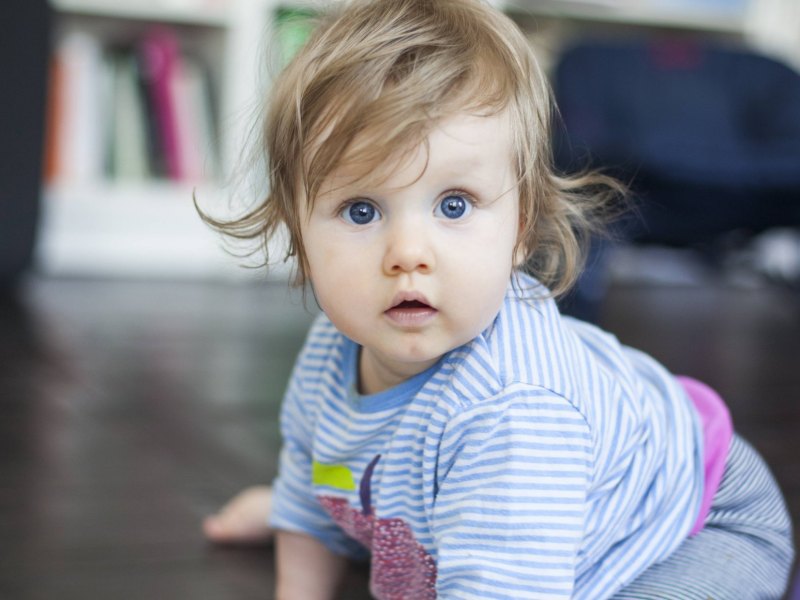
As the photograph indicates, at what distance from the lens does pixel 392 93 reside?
0.61 m

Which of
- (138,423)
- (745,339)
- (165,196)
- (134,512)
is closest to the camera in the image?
(134,512)

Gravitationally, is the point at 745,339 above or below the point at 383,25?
below

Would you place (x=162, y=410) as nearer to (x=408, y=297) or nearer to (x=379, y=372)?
(x=379, y=372)

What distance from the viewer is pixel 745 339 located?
6.79ft

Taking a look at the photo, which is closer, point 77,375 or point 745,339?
point 77,375

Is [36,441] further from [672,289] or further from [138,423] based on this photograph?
[672,289]

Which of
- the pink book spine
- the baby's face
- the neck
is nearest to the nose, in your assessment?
the baby's face

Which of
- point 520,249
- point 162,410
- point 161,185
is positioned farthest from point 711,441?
point 161,185

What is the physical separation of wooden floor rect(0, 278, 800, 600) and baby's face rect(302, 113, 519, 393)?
0.30 metres

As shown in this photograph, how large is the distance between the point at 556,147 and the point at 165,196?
3.19 feet

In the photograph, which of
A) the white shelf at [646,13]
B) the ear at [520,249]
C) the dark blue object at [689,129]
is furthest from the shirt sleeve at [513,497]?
the white shelf at [646,13]

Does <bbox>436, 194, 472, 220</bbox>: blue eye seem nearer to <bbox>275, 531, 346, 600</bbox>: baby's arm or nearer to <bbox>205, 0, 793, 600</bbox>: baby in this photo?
<bbox>205, 0, 793, 600</bbox>: baby

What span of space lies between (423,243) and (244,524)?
42 cm

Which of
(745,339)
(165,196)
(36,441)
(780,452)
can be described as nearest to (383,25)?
(36,441)
